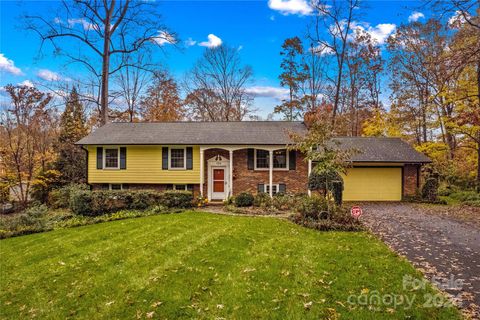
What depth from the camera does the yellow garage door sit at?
1628 cm

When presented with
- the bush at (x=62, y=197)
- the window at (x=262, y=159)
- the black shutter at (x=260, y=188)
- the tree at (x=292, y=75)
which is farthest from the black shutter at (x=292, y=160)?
the bush at (x=62, y=197)

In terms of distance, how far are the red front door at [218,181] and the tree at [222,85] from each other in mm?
11691

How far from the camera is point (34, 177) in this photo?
16.5m

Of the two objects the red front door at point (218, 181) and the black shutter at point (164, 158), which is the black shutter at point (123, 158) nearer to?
the black shutter at point (164, 158)

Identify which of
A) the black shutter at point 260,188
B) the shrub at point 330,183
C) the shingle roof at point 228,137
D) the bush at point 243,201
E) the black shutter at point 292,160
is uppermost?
the shingle roof at point 228,137

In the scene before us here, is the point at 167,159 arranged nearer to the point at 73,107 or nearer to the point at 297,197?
the point at 297,197

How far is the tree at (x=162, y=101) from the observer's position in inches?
1077

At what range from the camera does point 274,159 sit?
15.7 meters

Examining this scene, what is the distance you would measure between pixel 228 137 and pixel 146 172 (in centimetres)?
492

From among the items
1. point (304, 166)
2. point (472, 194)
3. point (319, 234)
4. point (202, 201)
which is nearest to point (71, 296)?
point (319, 234)

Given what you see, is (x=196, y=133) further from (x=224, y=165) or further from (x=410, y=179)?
(x=410, y=179)

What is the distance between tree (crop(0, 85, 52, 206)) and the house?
Result: 3.43 metres

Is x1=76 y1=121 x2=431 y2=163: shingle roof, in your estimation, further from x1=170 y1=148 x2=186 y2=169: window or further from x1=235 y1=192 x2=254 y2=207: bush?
x1=235 y1=192 x2=254 y2=207: bush

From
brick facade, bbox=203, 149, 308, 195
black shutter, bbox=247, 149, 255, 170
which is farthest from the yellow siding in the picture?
black shutter, bbox=247, 149, 255, 170
